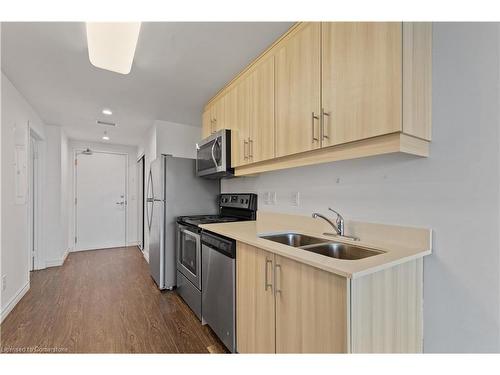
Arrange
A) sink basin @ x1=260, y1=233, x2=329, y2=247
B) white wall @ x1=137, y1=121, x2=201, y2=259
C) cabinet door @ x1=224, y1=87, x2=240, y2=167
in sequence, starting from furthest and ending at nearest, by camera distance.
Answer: white wall @ x1=137, y1=121, x2=201, y2=259 → cabinet door @ x1=224, y1=87, x2=240, y2=167 → sink basin @ x1=260, y1=233, x2=329, y2=247

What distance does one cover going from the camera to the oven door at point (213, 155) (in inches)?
86.0

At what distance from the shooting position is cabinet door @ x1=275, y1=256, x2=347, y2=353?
90 centimetres

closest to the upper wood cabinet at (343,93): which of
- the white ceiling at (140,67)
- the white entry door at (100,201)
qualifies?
the white ceiling at (140,67)

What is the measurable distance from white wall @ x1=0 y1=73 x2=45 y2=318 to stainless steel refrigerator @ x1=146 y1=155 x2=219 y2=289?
132cm

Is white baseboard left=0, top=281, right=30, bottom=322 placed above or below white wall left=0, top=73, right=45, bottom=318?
below

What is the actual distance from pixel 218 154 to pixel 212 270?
105cm

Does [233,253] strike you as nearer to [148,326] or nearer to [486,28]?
[148,326]

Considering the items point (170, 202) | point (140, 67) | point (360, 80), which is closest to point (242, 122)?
point (140, 67)

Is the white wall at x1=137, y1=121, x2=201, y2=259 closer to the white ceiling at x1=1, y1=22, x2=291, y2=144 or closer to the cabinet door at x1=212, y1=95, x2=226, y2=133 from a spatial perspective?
the white ceiling at x1=1, y1=22, x2=291, y2=144

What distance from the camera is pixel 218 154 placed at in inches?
88.7

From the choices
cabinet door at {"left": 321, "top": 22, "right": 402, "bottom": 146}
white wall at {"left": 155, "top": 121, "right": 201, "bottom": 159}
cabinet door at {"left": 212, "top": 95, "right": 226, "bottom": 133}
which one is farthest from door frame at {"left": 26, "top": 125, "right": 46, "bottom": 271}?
cabinet door at {"left": 321, "top": 22, "right": 402, "bottom": 146}

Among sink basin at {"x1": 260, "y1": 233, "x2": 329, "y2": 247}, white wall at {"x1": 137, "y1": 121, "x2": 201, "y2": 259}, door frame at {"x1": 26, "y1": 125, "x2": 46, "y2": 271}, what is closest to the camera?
sink basin at {"x1": 260, "y1": 233, "x2": 329, "y2": 247}

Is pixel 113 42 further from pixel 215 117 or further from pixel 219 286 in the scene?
pixel 219 286
